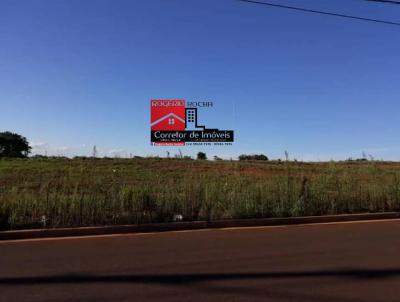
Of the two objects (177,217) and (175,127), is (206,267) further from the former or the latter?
(175,127)

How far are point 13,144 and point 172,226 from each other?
73.8 metres

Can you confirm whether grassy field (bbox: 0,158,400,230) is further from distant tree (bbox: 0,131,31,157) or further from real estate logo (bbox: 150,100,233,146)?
distant tree (bbox: 0,131,31,157)

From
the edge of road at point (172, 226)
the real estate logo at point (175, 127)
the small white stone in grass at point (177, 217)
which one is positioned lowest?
the edge of road at point (172, 226)

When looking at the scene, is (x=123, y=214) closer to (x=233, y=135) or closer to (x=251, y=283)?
(x=251, y=283)

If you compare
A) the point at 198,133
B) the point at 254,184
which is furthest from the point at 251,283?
the point at 198,133

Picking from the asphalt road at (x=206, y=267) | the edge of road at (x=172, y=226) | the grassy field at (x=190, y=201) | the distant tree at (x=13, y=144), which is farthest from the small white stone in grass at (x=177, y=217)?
the distant tree at (x=13, y=144)

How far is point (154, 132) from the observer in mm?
19125

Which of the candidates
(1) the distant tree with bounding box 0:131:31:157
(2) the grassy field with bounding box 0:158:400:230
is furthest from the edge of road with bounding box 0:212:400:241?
(1) the distant tree with bounding box 0:131:31:157

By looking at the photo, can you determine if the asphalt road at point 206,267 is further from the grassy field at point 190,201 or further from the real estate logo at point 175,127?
the real estate logo at point 175,127

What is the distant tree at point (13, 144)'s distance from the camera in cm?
7531

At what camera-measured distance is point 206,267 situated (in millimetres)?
6809

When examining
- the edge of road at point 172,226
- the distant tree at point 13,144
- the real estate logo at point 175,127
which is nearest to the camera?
the edge of road at point 172,226

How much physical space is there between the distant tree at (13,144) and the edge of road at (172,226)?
70115 mm

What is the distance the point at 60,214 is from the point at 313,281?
20.3 feet
